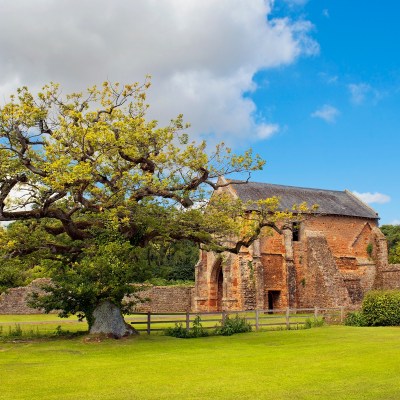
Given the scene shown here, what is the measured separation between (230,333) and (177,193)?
22.3ft

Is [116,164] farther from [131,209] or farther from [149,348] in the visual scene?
[149,348]

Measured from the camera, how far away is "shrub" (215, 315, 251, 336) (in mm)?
22297

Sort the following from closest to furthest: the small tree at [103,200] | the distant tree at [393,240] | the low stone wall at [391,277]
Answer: the small tree at [103,200] < the low stone wall at [391,277] < the distant tree at [393,240]

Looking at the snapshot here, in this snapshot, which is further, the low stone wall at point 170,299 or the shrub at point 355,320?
the low stone wall at point 170,299

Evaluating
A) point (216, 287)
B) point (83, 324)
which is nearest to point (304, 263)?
point (216, 287)

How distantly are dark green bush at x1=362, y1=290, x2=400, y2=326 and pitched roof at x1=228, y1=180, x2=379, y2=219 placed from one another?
16381mm

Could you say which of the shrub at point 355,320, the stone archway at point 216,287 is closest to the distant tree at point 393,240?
the stone archway at point 216,287

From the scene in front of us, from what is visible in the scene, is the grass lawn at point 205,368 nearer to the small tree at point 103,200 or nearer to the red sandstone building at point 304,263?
the small tree at point 103,200

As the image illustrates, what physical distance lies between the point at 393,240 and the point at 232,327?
2129 inches

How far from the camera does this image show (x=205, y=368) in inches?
512

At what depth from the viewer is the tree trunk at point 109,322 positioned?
66.5ft

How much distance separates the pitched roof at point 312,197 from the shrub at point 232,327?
19.0 meters

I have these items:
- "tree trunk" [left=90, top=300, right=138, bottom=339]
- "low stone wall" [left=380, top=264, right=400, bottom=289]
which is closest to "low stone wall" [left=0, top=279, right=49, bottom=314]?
"tree trunk" [left=90, top=300, right=138, bottom=339]

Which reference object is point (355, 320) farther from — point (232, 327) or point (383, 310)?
point (232, 327)
